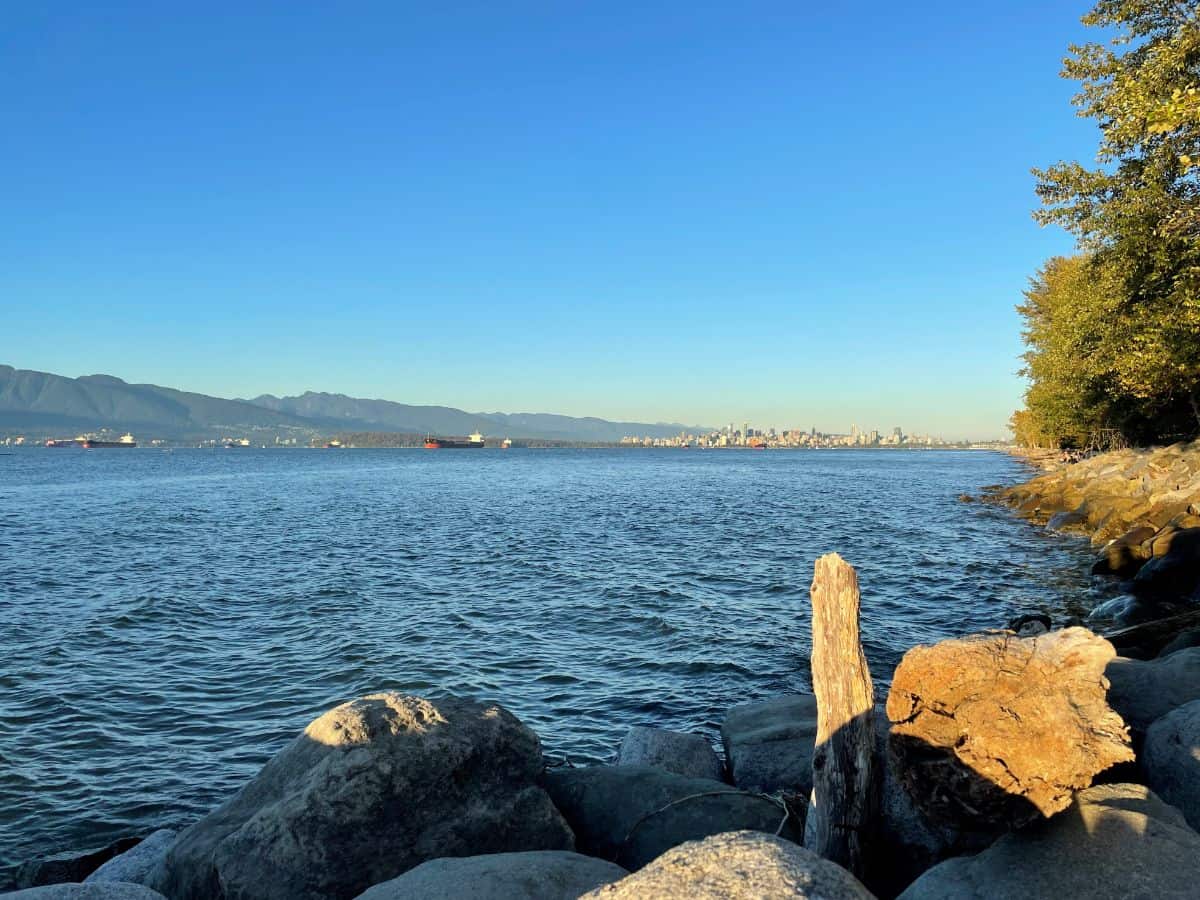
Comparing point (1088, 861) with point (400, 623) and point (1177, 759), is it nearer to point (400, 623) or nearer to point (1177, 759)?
point (1177, 759)

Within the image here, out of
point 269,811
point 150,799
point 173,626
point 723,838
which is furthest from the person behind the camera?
point 173,626

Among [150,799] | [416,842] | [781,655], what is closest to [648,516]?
[781,655]

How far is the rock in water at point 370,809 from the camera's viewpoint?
6.93m

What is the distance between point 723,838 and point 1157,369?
28304 millimetres

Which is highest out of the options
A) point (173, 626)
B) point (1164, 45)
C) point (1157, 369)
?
point (1164, 45)

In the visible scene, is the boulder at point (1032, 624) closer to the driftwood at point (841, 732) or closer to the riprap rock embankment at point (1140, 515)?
the riprap rock embankment at point (1140, 515)

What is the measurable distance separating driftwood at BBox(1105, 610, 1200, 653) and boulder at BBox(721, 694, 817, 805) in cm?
740

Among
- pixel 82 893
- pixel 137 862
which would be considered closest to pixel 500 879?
pixel 82 893

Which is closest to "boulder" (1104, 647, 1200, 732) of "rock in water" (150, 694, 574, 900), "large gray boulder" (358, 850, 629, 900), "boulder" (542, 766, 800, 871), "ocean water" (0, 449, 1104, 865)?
"boulder" (542, 766, 800, 871)

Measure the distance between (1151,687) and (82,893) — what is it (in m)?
10.6

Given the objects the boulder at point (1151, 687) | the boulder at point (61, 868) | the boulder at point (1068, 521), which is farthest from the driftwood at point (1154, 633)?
the boulder at point (1068, 521)

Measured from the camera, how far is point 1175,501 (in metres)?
28.1

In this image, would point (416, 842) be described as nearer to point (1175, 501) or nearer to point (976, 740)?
point (976, 740)

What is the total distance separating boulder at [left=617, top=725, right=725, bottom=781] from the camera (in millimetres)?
10385
